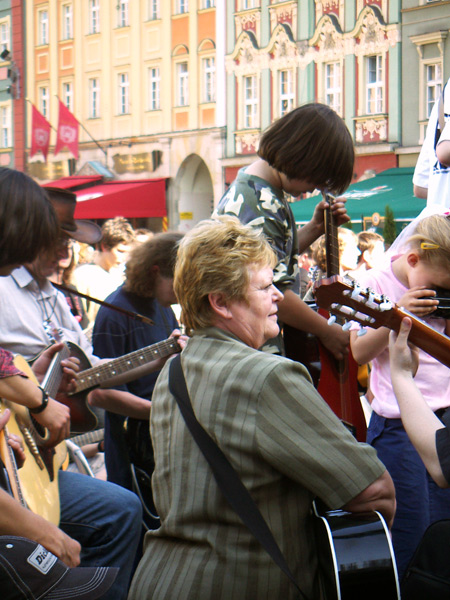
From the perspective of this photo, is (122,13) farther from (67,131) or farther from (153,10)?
(67,131)

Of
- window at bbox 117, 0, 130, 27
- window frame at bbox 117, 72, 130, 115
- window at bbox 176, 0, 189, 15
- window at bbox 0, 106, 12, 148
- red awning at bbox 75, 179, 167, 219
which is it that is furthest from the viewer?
window at bbox 0, 106, 12, 148

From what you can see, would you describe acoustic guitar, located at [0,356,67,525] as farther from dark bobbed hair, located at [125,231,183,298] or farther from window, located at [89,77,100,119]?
window, located at [89,77,100,119]

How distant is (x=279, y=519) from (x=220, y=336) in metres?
0.50

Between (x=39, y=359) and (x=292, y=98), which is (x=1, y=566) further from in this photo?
(x=292, y=98)

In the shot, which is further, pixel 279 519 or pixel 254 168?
pixel 254 168

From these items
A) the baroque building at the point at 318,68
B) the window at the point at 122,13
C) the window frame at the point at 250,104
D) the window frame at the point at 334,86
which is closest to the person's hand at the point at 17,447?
the baroque building at the point at 318,68

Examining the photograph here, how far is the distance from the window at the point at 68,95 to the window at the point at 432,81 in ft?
45.5

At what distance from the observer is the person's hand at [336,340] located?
3.31 m

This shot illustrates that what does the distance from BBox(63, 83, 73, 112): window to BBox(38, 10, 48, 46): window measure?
190 centimetres

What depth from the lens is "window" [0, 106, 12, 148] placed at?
31.0 metres

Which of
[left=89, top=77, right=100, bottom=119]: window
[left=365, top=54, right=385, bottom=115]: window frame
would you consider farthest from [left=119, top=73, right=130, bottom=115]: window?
[left=365, top=54, right=385, bottom=115]: window frame

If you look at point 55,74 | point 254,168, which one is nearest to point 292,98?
point 55,74

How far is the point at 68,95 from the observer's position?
28.6 metres

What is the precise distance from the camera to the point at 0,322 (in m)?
3.40
